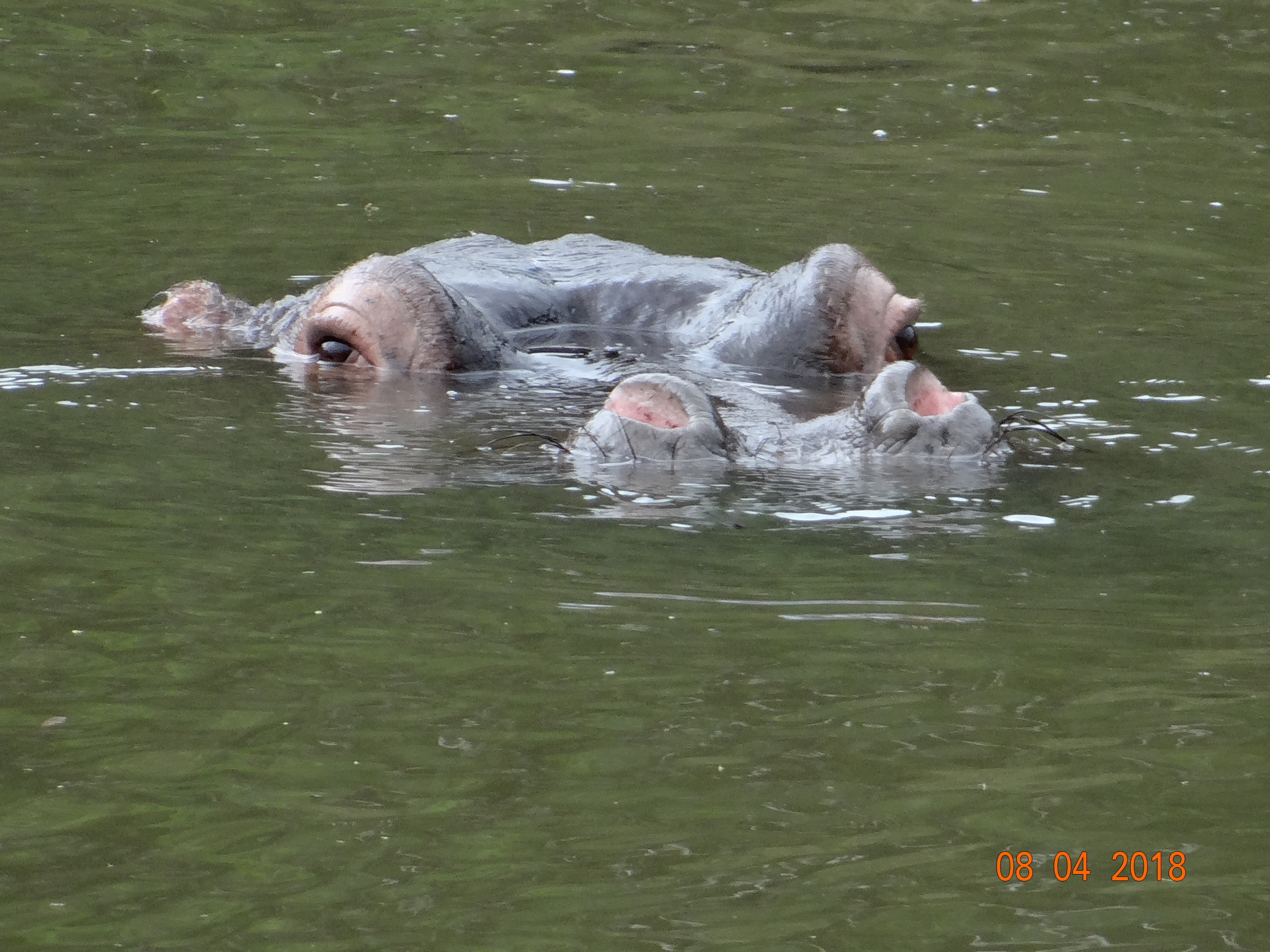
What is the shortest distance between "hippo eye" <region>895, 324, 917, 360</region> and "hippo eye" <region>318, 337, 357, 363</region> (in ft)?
5.95

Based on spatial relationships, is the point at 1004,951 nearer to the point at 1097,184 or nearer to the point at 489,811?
the point at 489,811

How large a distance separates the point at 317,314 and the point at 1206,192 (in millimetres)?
5935

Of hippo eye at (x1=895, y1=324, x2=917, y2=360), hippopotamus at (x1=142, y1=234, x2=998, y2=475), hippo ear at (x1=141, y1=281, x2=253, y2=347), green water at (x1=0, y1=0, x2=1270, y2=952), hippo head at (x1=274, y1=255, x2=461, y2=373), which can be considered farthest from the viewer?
hippo ear at (x1=141, y1=281, x2=253, y2=347)


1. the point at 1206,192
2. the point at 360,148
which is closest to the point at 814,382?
the point at 1206,192

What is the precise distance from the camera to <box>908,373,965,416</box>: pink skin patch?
505cm

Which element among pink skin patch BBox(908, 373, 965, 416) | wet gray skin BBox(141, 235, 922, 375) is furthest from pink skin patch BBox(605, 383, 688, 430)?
Answer: wet gray skin BBox(141, 235, 922, 375)

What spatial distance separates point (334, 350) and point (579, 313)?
86cm

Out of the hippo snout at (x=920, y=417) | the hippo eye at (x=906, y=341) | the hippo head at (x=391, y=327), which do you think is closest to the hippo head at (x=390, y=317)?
the hippo head at (x=391, y=327)

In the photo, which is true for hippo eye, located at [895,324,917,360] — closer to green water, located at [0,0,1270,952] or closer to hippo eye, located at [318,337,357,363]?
green water, located at [0,0,1270,952]

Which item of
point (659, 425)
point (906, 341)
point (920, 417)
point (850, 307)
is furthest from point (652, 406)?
point (906, 341)

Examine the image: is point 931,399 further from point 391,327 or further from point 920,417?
point 391,327

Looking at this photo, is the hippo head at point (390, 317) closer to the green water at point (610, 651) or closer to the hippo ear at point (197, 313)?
the green water at point (610, 651)

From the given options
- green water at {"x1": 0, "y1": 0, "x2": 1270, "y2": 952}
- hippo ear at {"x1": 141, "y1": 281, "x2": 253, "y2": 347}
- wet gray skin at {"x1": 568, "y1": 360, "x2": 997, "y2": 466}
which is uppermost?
hippo ear at {"x1": 141, "y1": 281, "x2": 253, "y2": 347}

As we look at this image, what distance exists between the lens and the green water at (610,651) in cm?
290
